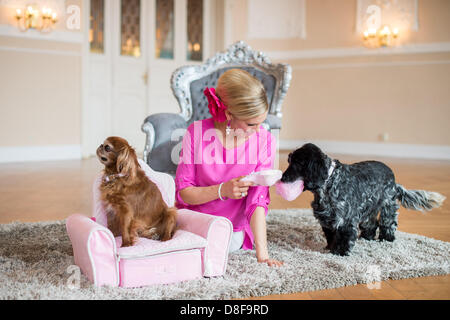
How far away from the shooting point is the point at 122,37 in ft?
24.8

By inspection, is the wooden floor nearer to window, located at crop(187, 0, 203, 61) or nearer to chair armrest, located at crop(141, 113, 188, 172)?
chair armrest, located at crop(141, 113, 188, 172)

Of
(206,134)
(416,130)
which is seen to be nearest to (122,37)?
(416,130)

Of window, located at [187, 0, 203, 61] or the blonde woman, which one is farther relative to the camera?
window, located at [187, 0, 203, 61]

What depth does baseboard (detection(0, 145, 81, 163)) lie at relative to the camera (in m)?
6.42

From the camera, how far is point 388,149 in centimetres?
791

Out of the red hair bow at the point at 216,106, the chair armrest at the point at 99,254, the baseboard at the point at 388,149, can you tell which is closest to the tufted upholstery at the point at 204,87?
the red hair bow at the point at 216,106

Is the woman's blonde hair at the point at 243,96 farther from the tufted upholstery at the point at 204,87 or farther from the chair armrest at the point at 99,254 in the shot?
the tufted upholstery at the point at 204,87

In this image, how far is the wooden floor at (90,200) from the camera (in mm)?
1855

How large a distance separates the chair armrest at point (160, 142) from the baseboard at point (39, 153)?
3.89 meters

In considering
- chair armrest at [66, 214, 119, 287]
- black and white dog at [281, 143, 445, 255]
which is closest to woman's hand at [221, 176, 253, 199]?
black and white dog at [281, 143, 445, 255]

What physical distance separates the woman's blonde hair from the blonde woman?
0.08 ft

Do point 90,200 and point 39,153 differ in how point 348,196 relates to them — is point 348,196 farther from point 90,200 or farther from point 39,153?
point 39,153

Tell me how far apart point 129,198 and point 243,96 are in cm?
65
